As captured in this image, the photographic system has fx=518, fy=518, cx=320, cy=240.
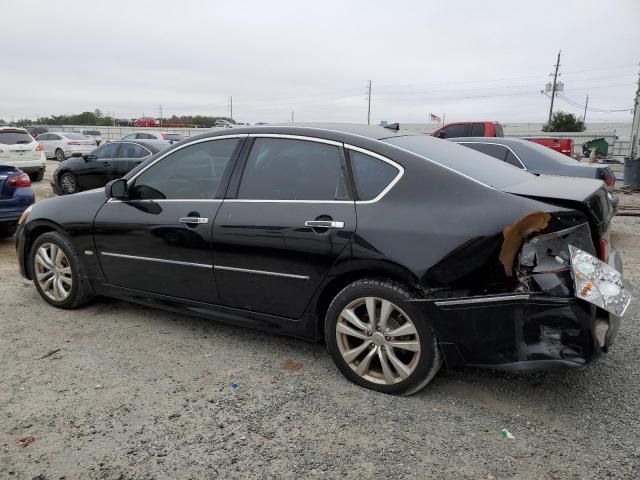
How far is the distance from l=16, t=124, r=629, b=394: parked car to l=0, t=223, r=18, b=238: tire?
3.80m

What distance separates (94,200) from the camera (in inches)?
172

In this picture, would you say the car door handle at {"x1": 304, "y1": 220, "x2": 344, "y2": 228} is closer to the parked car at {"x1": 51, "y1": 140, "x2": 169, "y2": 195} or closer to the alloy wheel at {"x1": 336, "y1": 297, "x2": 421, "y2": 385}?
the alloy wheel at {"x1": 336, "y1": 297, "x2": 421, "y2": 385}

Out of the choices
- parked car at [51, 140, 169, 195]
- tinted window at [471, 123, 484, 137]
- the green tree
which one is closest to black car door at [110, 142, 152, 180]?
parked car at [51, 140, 169, 195]

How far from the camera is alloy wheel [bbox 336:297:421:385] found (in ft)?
9.84

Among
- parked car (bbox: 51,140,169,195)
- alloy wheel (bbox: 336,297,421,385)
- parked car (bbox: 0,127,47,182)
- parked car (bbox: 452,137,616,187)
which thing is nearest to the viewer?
alloy wheel (bbox: 336,297,421,385)

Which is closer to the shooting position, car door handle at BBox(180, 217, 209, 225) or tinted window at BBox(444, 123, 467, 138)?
car door handle at BBox(180, 217, 209, 225)

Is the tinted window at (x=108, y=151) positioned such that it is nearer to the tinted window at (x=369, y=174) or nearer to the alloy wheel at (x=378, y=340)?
the tinted window at (x=369, y=174)

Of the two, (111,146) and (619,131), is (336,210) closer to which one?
(111,146)

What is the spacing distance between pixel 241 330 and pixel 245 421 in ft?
4.43

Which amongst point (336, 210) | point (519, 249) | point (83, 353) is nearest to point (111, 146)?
point (83, 353)

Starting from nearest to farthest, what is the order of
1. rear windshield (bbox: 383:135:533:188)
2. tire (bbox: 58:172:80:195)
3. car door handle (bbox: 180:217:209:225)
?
1. rear windshield (bbox: 383:135:533:188)
2. car door handle (bbox: 180:217:209:225)
3. tire (bbox: 58:172:80:195)

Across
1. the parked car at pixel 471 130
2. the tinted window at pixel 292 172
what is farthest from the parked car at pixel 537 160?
the parked car at pixel 471 130

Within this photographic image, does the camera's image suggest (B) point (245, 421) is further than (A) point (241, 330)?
No

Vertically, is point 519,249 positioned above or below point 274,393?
above
